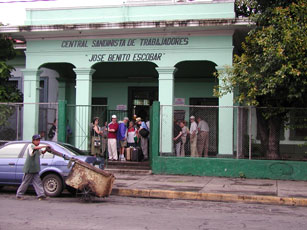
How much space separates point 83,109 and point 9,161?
5171 millimetres

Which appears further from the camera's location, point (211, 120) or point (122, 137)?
point (122, 137)

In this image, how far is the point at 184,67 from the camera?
707 inches

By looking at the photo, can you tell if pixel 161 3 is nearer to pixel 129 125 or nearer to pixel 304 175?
pixel 129 125

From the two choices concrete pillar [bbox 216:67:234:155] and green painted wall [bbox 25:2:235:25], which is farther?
green painted wall [bbox 25:2:235:25]

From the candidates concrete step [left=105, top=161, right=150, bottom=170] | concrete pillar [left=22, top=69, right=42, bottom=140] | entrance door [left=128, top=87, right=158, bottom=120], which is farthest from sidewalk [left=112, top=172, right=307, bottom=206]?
entrance door [left=128, top=87, right=158, bottom=120]

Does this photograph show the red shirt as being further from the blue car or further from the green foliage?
the green foliage

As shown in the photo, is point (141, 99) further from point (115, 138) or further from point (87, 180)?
point (87, 180)

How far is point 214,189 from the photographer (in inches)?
436

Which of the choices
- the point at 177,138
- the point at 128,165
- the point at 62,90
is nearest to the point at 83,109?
the point at 128,165

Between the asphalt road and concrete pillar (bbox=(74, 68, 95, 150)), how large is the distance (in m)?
5.22

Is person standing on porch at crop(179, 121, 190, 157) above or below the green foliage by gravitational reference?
below

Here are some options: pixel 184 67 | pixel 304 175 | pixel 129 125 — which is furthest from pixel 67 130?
pixel 304 175

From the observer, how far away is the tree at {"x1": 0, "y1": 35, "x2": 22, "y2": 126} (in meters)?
15.3

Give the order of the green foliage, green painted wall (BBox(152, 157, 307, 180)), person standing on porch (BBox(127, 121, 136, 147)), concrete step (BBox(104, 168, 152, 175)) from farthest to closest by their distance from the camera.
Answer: person standing on porch (BBox(127, 121, 136, 147)) < concrete step (BBox(104, 168, 152, 175)) < green painted wall (BBox(152, 157, 307, 180)) < the green foliage
